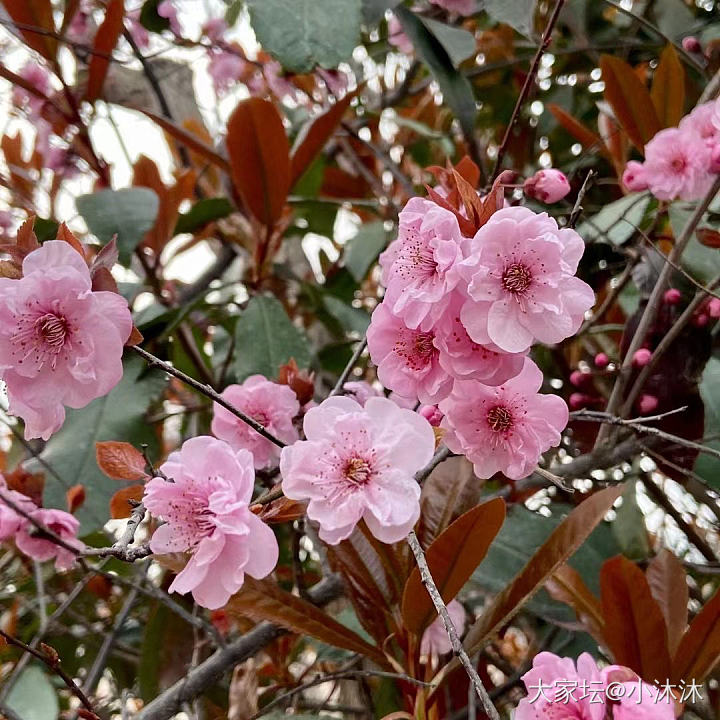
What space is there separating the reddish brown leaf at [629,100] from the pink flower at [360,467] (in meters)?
0.71

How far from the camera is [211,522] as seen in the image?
510mm

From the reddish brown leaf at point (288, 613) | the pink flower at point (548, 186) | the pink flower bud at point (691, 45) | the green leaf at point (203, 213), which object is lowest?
the reddish brown leaf at point (288, 613)

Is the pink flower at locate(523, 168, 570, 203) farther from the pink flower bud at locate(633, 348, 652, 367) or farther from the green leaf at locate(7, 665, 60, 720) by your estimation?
the green leaf at locate(7, 665, 60, 720)

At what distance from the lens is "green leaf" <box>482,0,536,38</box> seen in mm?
903

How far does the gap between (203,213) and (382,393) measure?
0.52 meters

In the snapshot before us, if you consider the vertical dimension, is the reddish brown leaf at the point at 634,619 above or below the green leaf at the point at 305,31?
below

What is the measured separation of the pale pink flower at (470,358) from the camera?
0.51 metres

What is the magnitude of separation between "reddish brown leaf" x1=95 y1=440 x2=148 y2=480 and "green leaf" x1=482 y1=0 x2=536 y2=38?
706mm

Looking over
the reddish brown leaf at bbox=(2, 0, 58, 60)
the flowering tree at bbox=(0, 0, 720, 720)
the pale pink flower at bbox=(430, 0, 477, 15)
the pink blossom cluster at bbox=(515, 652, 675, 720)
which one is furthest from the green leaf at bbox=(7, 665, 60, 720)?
the pale pink flower at bbox=(430, 0, 477, 15)

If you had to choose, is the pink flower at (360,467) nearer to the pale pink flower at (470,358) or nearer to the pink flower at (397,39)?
the pale pink flower at (470,358)

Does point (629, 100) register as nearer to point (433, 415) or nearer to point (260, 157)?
point (260, 157)

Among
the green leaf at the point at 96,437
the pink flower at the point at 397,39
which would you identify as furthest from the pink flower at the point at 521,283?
the pink flower at the point at 397,39

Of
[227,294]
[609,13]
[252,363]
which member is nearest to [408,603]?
[252,363]

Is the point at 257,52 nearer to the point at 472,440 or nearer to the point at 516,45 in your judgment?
the point at 516,45
